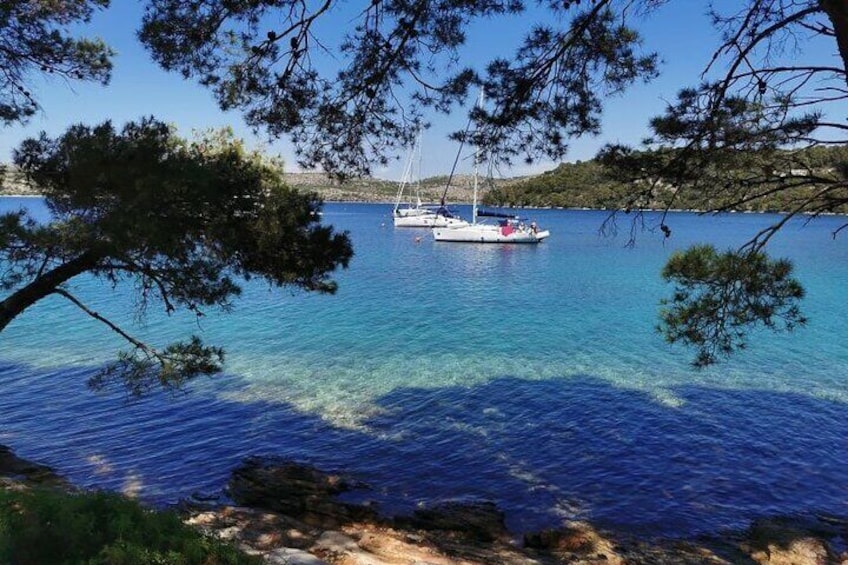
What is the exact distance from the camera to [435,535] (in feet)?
26.0

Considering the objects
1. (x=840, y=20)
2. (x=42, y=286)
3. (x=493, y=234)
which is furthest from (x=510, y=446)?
(x=493, y=234)

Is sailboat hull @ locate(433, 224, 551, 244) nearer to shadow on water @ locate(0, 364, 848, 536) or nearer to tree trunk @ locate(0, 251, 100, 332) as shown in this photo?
shadow on water @ locate(0, 364, 848, 536)

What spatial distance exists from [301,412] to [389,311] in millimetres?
11928

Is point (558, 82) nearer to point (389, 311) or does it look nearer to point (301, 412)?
point (301, 412)

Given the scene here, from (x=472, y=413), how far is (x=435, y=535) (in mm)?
5050

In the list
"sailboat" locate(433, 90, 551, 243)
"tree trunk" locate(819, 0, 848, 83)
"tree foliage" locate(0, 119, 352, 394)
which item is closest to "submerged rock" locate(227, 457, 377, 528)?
"tree foliage" locate(0, 119, 352, 394)

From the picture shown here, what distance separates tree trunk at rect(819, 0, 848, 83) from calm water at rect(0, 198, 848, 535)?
8.66 feet

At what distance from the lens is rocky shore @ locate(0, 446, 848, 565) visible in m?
6.93

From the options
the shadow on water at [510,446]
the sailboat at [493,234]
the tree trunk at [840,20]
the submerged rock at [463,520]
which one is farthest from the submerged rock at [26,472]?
the sailboat at [493,234]

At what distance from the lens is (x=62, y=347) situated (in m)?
17.4

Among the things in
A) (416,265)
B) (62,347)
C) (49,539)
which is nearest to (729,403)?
(49,539)

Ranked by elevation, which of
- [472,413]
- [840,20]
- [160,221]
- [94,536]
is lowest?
[472,413]

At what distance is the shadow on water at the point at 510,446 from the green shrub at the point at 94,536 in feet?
14.3

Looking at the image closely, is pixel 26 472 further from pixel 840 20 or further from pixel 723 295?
pixel 840 20
